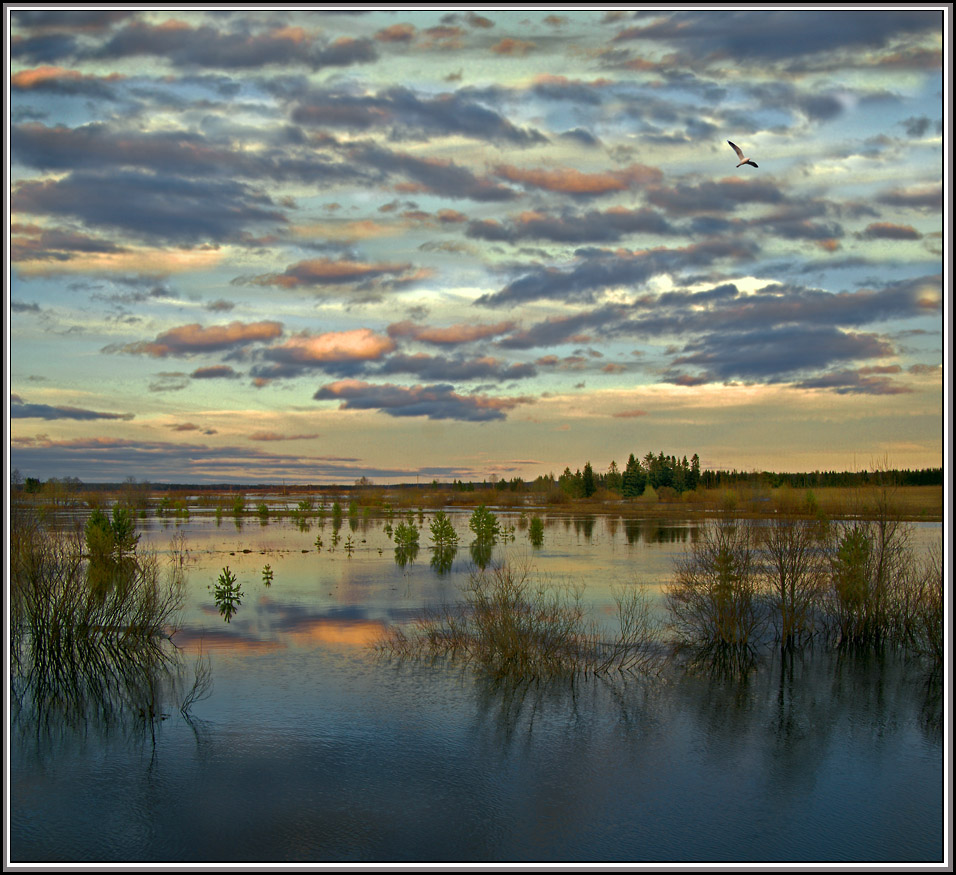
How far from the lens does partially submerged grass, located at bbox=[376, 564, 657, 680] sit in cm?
2223

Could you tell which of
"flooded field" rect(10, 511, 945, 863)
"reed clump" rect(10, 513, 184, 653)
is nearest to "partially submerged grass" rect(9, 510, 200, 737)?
"reed clump" rect(10, 513, 184, 653)

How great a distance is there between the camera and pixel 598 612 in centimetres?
3009

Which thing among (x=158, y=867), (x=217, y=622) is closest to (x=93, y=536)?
(x=217, y=622)

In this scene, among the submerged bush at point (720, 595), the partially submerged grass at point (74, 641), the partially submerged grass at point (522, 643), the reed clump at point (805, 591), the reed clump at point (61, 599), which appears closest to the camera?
the partially submerged grass at point (74, 641)

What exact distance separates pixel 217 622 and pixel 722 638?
18913mm

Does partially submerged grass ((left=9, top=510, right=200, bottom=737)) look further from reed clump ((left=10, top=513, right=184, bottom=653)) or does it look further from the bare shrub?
the bare shrub

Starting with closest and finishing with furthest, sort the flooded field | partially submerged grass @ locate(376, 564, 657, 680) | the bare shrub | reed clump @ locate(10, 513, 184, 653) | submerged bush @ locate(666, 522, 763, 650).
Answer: the flooded field → reed clump @ locate(10, 513, 184, 653) → partially submerged grass @ locate(376, 564, 657, 680) → submerged bush @ locate(666, 522, 763, 650) → the bare shrub

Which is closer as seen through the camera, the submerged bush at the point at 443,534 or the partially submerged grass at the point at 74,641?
the partially submerged grass at the point at 74,641

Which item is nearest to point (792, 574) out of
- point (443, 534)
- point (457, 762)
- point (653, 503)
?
point (457, 762)

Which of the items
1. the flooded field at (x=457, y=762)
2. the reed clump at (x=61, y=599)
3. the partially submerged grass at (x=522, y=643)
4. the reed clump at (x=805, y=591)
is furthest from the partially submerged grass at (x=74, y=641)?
the reed clump at (x=805, y=591)

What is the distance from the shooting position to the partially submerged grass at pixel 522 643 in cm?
2223

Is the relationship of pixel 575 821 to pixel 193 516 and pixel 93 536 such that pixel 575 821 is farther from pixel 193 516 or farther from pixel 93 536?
pixel 193 516

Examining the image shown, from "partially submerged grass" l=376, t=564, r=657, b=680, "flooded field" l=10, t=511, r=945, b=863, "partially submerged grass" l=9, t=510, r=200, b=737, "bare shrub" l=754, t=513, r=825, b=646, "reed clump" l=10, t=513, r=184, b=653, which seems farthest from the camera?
"bare shrub" l=754, t=513, r=825, b=646

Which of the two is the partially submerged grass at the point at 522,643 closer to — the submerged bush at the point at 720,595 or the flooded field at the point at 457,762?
the flooded field at the point at 457,762
